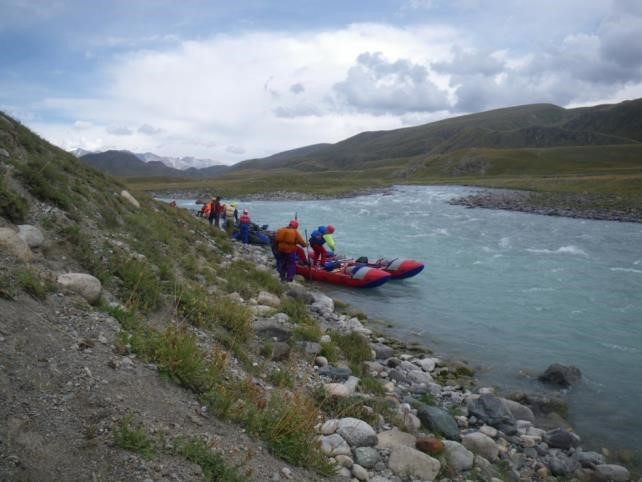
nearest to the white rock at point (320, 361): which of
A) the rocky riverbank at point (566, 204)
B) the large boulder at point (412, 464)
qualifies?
the large boulder at point (412, 464)

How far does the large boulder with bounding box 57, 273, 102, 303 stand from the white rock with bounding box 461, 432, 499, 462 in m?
5.26

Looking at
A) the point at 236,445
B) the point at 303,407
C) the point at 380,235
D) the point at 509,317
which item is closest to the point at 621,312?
the point at 509,317

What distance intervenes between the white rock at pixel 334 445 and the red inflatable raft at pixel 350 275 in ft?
37.9

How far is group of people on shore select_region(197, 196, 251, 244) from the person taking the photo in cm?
2319

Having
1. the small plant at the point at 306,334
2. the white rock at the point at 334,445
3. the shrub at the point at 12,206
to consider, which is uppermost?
the shrub at the point at 12,206

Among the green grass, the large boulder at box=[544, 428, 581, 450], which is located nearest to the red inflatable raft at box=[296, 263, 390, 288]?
the green grass

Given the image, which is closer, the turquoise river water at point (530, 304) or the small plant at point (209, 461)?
the small plant at point (209, 461)

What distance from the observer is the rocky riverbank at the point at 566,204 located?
38125 millimetres

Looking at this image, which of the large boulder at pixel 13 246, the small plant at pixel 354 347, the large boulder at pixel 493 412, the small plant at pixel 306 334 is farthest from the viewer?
the small plant at pixel 354 347

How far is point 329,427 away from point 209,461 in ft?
6.60

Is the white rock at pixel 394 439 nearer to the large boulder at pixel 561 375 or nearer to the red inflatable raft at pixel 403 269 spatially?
the large boulder at pixel 561 375

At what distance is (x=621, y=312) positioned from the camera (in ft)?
48.7

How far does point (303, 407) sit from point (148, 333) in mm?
2027

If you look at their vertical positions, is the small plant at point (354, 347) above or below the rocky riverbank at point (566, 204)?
below
